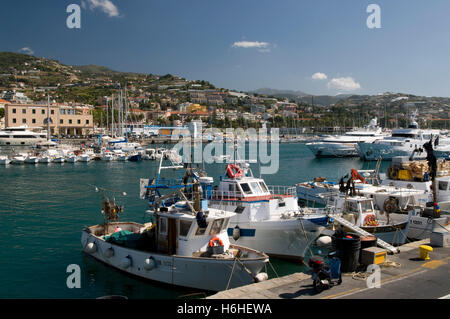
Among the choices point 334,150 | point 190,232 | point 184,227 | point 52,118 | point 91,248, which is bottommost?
point 91,248

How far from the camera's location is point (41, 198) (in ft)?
115

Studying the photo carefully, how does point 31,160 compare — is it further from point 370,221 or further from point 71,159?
point 370,221

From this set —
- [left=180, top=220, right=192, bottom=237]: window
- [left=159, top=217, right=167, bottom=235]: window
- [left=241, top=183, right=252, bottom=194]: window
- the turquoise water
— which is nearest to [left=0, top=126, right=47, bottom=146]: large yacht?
the turquoise water

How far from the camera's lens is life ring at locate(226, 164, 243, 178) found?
767 inches

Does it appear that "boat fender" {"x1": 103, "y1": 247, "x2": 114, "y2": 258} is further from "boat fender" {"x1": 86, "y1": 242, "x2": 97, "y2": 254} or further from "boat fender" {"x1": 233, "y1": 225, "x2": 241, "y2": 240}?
"boat fender" {"x1": 233, "y1": 225, "x2": 241, "y2": 240}

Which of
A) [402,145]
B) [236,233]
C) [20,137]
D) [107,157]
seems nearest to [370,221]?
[236,233]

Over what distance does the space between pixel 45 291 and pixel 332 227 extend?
13642 millimetres

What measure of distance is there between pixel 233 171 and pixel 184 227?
5.81 metres

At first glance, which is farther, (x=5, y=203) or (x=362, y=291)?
(x=5, y=203)

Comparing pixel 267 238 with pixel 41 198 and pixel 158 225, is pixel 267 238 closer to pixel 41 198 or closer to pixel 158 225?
pixel 158 225

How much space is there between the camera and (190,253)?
14.5 m

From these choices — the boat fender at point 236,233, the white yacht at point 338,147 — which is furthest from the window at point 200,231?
the white yacht at point 338,147

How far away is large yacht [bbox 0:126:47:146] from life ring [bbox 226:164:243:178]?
92.9 meters
